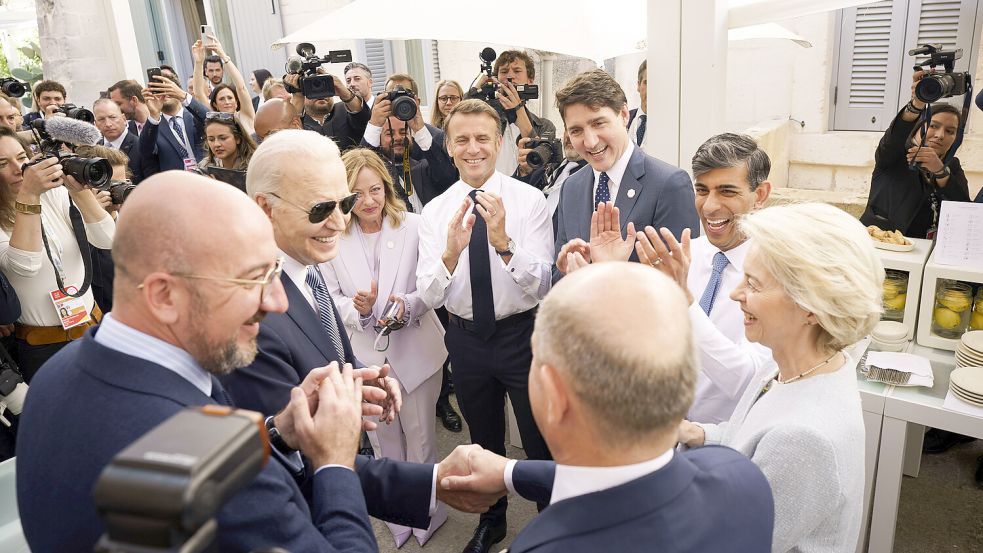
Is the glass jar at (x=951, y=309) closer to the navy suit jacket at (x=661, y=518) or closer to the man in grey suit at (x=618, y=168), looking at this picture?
the man in grey suit at (x=618, y=168)

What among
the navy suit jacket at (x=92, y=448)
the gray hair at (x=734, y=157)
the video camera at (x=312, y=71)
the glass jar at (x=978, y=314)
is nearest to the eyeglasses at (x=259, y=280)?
the navy suit jacket at (x=92, y=448)

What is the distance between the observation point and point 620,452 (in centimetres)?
98

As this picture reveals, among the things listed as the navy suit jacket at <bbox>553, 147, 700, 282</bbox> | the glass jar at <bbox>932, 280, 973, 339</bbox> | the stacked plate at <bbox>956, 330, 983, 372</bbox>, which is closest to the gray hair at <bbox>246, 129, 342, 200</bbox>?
the navy suit jacket at <bbox>553, 147, 700, 282</bbox>

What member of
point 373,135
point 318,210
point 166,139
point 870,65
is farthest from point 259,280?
point 870,65

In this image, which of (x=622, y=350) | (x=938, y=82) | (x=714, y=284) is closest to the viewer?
(x=622, y=350)

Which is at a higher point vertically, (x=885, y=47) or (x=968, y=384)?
(x=885, y=47)

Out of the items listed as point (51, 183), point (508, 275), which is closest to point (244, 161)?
point (51, 183)

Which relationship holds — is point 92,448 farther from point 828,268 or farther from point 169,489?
point 828,268

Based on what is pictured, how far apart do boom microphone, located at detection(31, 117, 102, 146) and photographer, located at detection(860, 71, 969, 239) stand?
13.9ft

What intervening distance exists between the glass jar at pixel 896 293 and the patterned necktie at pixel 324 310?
2337 millimetres

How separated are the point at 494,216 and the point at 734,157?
92 cm

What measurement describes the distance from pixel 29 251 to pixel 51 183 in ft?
1.01

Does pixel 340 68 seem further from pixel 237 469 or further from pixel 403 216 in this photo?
pixel 237 469

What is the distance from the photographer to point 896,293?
283 centimetres
